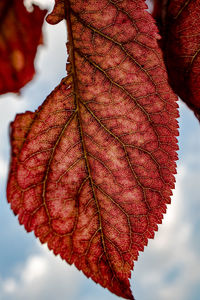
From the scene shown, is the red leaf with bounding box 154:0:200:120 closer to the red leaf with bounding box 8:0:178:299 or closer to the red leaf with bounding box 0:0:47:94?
the red leaf with bounding box 8:0:178:299

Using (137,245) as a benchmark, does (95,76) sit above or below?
above

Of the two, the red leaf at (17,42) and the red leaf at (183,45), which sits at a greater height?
the red leaf at (17,42)

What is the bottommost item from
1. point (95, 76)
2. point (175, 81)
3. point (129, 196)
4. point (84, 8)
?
point (129, 196)

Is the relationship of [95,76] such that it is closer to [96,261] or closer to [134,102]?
[134,102]

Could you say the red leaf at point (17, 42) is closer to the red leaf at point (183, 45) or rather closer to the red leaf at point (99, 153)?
the red leaf at point (99, 153)

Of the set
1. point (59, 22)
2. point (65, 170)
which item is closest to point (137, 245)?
point (65, 170)

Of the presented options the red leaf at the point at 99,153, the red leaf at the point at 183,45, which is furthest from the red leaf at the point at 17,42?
the red leaf at the point at 183,45
